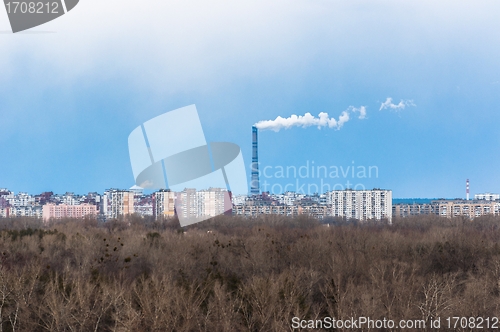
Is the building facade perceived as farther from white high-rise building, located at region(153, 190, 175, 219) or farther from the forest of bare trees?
white high-rise building, located at region(153, 190, 175, 219)

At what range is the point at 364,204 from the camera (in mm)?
57750

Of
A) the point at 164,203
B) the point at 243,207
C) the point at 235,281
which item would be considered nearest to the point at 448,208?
the point at 243,207

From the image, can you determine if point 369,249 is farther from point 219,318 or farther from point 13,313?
point 13,313

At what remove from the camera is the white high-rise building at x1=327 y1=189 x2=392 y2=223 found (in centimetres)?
5725

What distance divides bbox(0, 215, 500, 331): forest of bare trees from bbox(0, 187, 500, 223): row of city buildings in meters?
20.4

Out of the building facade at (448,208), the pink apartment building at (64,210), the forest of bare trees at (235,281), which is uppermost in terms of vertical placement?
the pink apartment building at (64,210)

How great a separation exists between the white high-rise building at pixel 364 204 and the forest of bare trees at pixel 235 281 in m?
19.7

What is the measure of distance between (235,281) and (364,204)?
4168cm

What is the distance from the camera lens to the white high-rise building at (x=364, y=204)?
2254 inches

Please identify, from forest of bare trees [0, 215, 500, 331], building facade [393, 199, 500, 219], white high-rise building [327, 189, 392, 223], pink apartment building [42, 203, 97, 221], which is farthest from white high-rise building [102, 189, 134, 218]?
building facade [393, 199, 500, 219]

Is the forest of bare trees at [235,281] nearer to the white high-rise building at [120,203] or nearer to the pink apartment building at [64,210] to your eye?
the white high-rise building at [120,203]

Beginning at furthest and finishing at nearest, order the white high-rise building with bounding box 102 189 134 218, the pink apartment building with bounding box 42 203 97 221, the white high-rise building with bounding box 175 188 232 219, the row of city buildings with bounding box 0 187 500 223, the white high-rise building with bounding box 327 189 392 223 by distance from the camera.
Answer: the pink apartment building with bounding box 42 203 97 221 → the white high-rise building with bounding box 102 189 134 218 → the white high-rise building with bounding box 327 189 392 223 → the row of city buildings with bounding box 0 187 500 223 → the white high-rise building with bounding box 175 188 232 219

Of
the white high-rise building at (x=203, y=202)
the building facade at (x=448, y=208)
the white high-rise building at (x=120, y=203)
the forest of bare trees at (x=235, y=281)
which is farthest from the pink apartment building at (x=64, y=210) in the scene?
the building facade at (x=448, y=208)

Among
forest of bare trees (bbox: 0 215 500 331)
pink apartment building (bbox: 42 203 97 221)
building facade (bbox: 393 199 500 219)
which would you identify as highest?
pink apartment building (bbox: 42 203 97 221)
